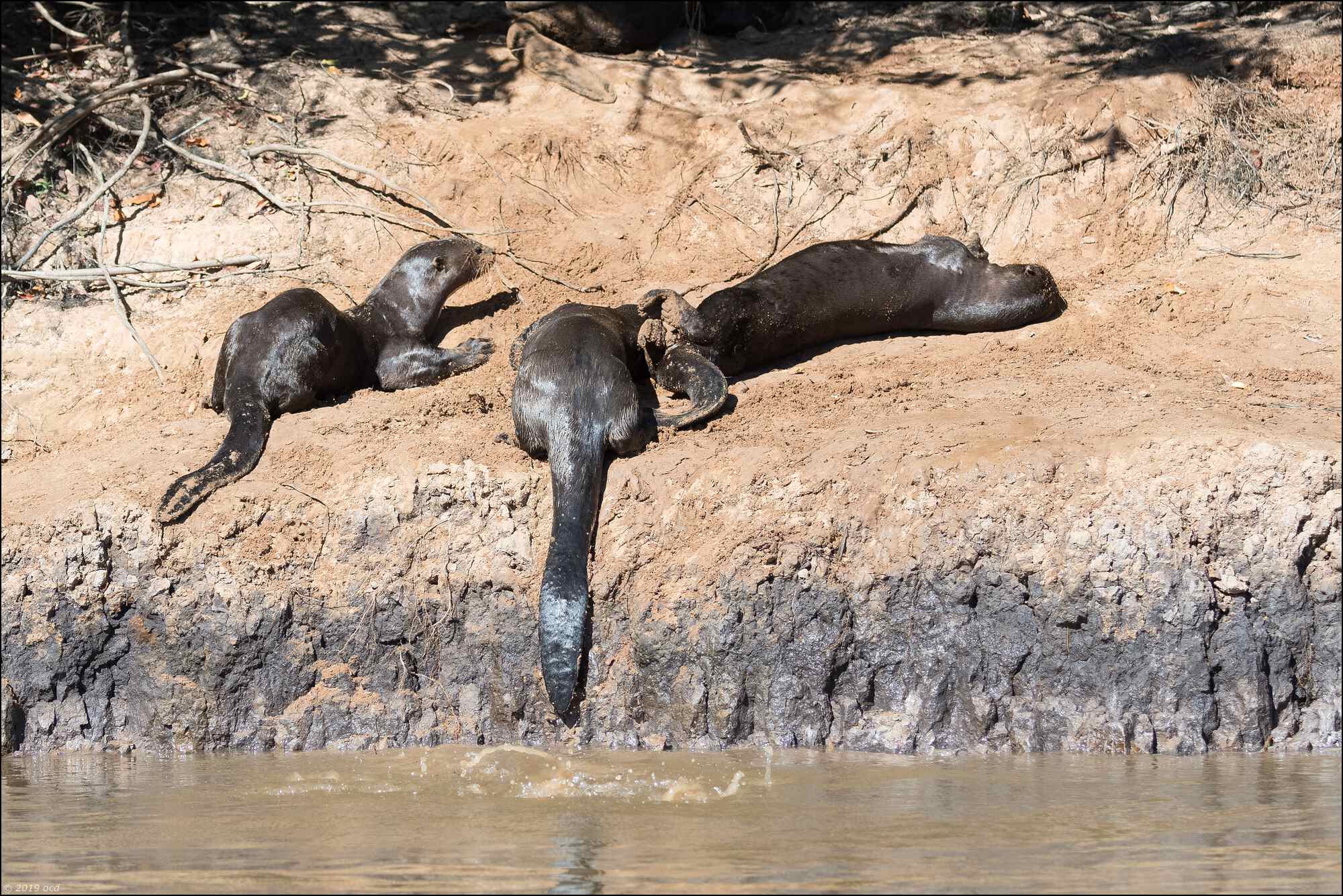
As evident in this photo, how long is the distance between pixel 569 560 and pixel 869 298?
87.3 inches

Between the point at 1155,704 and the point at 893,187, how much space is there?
357 cm

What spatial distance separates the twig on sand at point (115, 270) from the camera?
6.76 m

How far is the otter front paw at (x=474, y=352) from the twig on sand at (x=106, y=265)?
1.29 meters

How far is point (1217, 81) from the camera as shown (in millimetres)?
7332

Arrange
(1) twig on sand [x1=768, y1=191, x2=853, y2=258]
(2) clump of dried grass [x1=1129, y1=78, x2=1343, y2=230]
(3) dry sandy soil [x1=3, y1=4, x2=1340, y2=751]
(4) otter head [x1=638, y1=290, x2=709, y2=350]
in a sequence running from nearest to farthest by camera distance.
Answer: (3) dry sandy soil [x1=3, y1=4, x2=1340, y2=751] → (4) otter head [x1=638, y1=290, x2=709, y2=350] → (2) clump of dried grass [x1=1129, y1=78, x2=1343, y2=230] → (1) twig on sand [x1=768, y1=191, x2=853, y2=258]

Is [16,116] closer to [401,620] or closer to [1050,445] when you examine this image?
[401,620]

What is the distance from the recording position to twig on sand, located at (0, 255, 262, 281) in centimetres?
676

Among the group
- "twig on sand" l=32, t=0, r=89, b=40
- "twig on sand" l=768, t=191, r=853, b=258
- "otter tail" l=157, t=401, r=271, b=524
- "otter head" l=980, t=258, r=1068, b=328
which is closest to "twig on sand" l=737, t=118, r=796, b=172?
"twig on sand" l=768, t=191, r=853, b=258

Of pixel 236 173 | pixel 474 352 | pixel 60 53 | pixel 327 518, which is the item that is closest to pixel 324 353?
pixel 474 352

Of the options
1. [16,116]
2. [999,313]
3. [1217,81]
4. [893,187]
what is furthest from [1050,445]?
[16,116]

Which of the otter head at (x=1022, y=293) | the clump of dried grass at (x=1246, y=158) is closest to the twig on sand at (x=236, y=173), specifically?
the otter head at (x=1022, y=293)

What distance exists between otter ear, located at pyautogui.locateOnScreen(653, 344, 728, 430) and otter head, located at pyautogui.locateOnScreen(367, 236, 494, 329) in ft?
3.78

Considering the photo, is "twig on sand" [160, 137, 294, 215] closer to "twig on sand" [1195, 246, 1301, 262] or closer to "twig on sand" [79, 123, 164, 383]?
"twig on sand" [79, 123, 164, 383]

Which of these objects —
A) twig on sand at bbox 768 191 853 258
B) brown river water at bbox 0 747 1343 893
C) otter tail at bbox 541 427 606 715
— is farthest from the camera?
twig on sand at bbox 768 191 853 258
